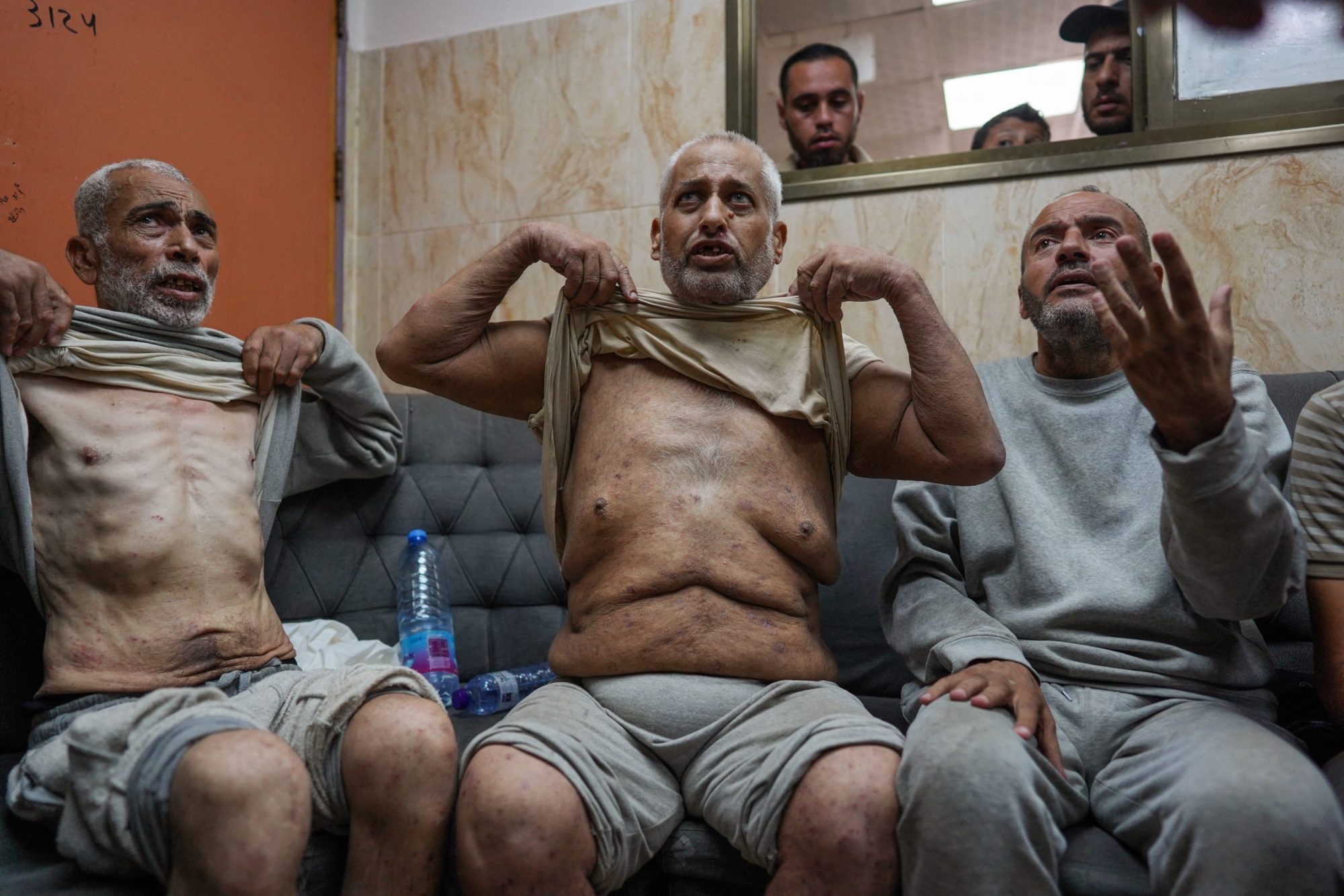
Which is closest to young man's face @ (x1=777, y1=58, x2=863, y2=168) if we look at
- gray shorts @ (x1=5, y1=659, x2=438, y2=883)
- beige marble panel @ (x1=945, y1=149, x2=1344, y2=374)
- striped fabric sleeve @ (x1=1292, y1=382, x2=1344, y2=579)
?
beige marble panel @ (x1=945, y1=149, x2=1344, y2=374)

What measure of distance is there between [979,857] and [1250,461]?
664 millimetres

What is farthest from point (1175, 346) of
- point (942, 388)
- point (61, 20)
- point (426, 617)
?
point (61, 20)

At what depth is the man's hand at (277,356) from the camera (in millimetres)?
1995

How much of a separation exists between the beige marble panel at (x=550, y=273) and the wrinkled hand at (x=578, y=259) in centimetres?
123

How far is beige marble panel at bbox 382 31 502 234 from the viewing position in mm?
3279

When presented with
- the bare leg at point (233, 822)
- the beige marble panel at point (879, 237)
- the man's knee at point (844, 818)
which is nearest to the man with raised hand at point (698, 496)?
the man's knee at point (844, 818)

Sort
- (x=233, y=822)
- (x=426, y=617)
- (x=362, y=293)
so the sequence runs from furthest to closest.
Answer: (x=362, y=293)
(x=426, y=617)
(x=233, y=822)

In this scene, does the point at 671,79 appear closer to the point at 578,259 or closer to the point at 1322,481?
the point at 578,259

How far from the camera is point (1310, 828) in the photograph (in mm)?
1169

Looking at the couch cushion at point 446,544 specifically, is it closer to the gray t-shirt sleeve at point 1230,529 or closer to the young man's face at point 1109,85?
the gray t-shirt sleeve at point 1230,529

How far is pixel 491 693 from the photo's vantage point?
214 cm

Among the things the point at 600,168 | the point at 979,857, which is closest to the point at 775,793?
the point at 979,857

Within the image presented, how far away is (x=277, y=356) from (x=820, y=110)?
1699mm

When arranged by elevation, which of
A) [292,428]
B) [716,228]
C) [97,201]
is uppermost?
[97,201]
